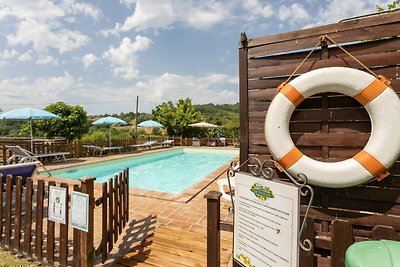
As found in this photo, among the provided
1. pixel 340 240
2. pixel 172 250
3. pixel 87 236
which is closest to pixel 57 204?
pixel 87 236

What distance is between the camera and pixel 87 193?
6.76 ft

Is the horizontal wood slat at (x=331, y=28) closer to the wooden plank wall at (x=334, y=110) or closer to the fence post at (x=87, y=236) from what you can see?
the wooden plank wall at (x=334, y=110)

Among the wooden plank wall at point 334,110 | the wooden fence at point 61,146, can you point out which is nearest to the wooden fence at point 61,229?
the wooden plank wall at point 334,110

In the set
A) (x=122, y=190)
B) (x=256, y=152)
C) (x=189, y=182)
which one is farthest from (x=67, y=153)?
(x=256, y=152)

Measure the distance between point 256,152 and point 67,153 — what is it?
964 cm

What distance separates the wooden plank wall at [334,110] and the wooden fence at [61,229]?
1737 millimetres

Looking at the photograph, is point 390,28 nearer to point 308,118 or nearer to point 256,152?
point 308,118

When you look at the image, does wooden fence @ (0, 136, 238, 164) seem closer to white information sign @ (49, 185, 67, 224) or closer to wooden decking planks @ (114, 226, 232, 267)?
white information sign @ (49, 185, 67, 224)

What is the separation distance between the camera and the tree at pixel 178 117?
1923 cm

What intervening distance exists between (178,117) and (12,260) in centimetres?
1709

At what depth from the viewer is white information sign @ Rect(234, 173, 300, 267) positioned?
1.29 m

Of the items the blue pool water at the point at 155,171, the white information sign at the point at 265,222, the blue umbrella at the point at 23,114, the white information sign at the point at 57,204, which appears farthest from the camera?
the blue umbrella at the point at 23,114

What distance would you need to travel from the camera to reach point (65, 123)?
1443cm

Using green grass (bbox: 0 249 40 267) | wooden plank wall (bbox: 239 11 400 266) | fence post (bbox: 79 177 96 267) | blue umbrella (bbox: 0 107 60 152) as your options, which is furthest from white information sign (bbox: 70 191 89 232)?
blue umbrella (bbox: 0 107 60 152)
